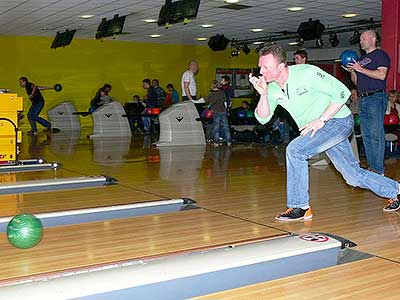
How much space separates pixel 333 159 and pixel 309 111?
360mm

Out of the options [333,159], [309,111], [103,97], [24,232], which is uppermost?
[103,97]

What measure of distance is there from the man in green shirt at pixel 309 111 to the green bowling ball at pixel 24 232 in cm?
132

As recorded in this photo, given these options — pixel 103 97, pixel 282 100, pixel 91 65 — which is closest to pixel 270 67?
pixel 282 100

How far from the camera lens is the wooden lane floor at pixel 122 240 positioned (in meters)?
2.50

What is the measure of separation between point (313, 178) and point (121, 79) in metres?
10.7

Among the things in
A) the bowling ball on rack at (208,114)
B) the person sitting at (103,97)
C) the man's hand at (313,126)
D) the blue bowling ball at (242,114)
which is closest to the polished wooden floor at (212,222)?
the man's hand at (313,126)

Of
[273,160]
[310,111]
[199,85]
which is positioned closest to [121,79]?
[199,85]

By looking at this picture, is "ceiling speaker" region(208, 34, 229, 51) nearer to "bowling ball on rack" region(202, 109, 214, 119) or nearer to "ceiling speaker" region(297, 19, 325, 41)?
"ceiling speaker" region(297, 19, 325, 41)

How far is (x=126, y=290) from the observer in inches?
81.1

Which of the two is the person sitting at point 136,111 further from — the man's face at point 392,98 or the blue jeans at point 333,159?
the blue jeans at point 333,159

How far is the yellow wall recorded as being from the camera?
13.7 meters

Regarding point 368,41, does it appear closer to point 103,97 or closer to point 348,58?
point 348,58

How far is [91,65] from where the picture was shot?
47.9ft

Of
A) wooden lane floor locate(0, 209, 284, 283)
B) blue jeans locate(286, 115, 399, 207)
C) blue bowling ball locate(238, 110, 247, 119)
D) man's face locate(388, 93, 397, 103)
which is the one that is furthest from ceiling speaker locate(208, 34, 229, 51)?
blue jeans locate(286, 115, 399, 207)
